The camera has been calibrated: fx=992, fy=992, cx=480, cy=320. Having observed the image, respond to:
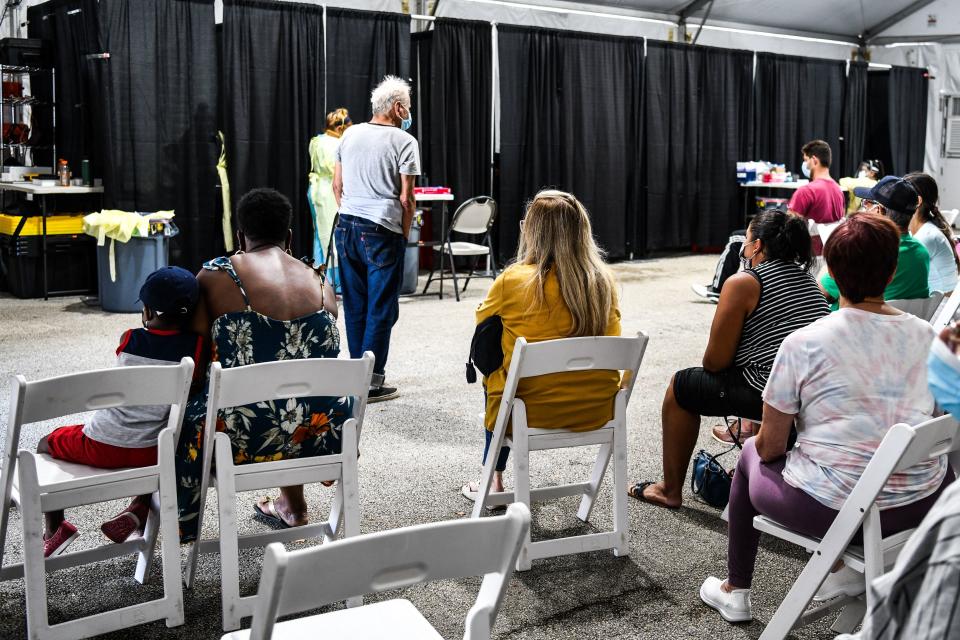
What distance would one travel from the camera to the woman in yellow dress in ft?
24.0

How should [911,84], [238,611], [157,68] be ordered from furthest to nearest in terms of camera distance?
[911,84]
[157,68]
[238,611]

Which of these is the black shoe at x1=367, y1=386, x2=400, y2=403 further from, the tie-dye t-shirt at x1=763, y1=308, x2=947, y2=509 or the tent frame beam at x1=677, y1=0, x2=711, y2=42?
the tent frame beam at x1=677, y1=0, x2=711, y2=42

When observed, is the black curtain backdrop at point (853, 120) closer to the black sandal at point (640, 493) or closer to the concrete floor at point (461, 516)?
the concrete floor at point (461, 516)

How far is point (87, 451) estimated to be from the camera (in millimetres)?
2375

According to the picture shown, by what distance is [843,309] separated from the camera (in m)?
2.12

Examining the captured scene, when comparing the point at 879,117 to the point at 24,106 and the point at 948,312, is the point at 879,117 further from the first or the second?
the point at 948,312

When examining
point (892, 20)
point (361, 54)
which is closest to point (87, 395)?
point (361, 54)

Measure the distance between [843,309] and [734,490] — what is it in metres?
0.51

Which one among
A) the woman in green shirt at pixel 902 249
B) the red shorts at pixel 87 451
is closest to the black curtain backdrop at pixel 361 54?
the woman in green shirt at pixel 902 249

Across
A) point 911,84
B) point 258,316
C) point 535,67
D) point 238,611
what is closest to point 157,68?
point 535,67

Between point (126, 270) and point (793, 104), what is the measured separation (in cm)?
773

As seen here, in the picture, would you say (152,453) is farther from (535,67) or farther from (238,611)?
(535,67)

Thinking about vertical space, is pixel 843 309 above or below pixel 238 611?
above

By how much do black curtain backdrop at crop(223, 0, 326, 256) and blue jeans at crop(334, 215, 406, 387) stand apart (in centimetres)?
332
